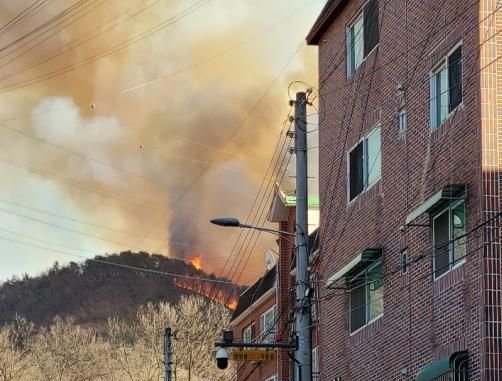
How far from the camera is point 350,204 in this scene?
29859 millimetres

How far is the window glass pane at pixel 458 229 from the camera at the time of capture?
2230 centimetres

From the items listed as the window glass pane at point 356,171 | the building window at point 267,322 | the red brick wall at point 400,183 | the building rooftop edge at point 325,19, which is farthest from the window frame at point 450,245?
the building window at point 267,322

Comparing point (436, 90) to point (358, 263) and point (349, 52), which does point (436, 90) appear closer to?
point (358, 263)

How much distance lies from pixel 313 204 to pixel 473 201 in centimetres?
2712

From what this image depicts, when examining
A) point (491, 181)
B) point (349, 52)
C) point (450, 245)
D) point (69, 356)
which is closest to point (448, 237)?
point (450, 245)

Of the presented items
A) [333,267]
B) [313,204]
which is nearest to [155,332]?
[313,204]

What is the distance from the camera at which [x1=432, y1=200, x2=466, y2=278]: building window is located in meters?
22.4

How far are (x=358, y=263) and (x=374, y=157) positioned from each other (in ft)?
8.30

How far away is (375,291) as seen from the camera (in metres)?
27.7

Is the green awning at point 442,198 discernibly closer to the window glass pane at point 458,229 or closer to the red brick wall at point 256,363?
the window glass pane at point 458,229

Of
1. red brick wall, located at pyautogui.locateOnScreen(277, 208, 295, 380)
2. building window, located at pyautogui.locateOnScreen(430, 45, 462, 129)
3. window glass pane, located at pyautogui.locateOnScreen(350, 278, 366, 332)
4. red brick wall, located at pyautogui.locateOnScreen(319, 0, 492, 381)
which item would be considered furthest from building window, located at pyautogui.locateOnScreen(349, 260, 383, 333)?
red brick wall, located at pyautogui.locateOnScreen(277, 208, 295, 380)

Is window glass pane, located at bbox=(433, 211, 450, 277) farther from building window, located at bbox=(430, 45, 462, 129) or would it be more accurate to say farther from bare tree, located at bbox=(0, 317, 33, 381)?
bare tree, located at bbox=(0, 317, 33, 381)

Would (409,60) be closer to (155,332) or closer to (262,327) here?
(262,327)

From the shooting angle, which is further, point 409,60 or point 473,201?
point 409,60
